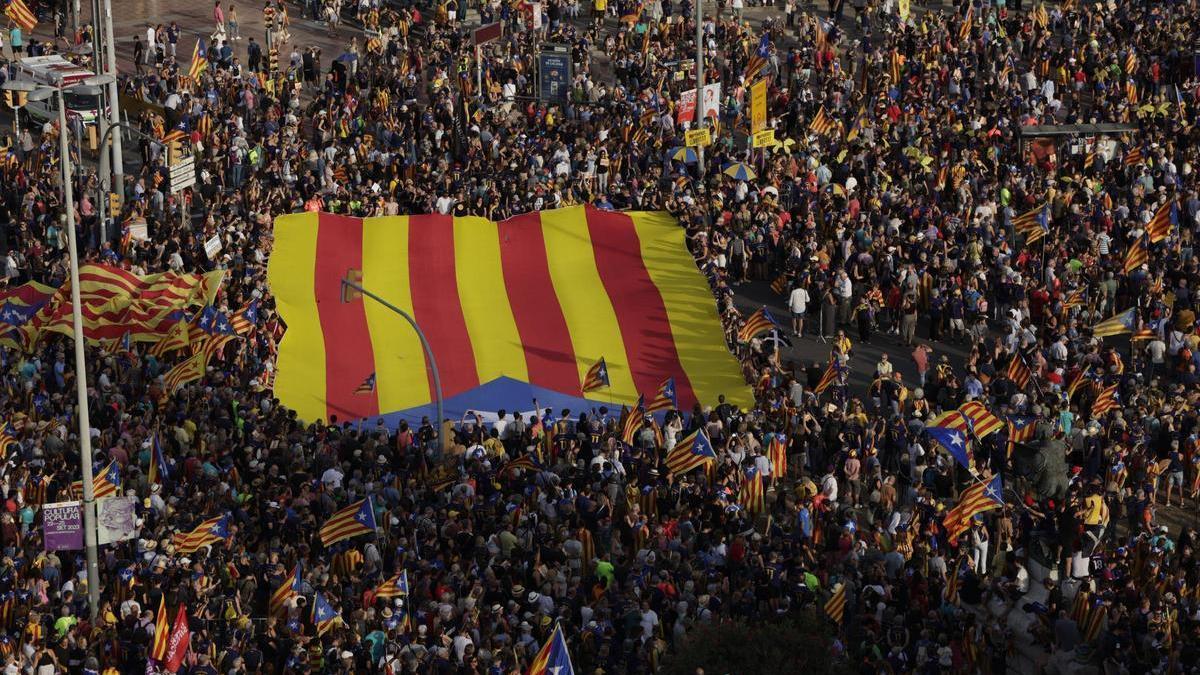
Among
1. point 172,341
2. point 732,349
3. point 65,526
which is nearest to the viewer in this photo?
point 65,526

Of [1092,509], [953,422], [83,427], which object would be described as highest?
[83,427]

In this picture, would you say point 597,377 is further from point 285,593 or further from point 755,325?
point 285,593

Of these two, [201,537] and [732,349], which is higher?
[201,537]

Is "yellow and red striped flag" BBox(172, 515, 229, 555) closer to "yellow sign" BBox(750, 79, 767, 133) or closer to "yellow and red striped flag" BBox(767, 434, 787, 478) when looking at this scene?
"yellow and red striped flag" BBox(767, 434, 787, 478)

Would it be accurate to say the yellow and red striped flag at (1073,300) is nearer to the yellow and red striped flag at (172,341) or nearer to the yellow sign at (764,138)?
the yellow sign at (764,138)

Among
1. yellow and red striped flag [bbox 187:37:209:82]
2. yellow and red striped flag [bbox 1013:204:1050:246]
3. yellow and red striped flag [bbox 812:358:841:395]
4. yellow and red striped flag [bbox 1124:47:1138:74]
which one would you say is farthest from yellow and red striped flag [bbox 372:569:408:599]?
yellow and red striped flag [bbox 1124:47:1138:74]

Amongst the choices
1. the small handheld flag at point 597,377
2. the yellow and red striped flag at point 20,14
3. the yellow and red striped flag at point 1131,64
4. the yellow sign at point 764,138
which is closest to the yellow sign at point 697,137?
the yellow sign at point 764,138

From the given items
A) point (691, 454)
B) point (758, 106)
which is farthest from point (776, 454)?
point (758, 106)
